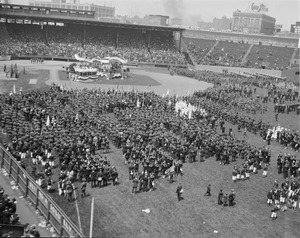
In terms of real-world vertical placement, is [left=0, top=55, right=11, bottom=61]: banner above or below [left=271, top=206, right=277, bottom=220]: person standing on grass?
above

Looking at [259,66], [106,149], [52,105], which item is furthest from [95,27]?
[106,149]

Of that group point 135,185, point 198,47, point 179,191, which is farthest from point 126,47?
point 179,191

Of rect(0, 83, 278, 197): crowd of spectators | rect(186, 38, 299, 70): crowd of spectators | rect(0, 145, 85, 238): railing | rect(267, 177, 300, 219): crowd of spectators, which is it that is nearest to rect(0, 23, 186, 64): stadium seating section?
rect(186, 38, 299, 70): crowd of spectators

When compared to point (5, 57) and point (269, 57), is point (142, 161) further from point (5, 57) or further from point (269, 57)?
point (269, 57)

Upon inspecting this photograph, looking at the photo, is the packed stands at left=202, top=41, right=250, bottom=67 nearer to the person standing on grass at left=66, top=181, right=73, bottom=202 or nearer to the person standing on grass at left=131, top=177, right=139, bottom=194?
the person standing on grass at left=131, top=177, right=139, bottom=194

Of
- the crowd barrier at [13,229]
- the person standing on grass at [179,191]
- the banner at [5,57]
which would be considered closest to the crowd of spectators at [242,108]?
the person standing on grass at [179,191]

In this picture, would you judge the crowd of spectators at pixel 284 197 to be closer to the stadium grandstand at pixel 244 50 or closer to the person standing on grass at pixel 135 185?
the person standing on grass at pixel 135 185
